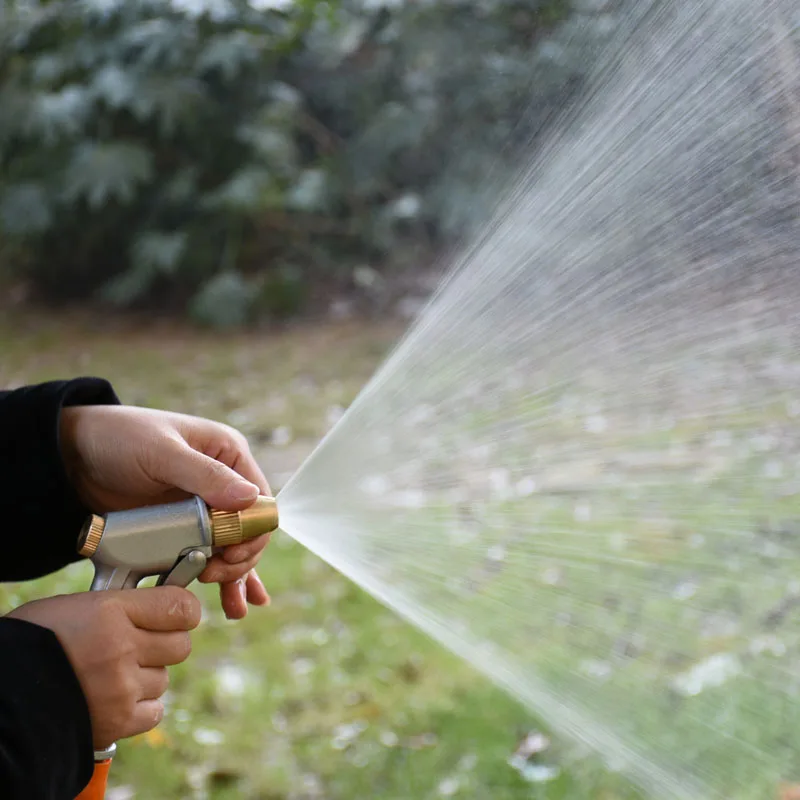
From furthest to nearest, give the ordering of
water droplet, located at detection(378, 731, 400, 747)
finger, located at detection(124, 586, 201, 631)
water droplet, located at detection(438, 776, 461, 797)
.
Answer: water droplet, located at detection(378, 731, 400, 747) → water droplet, located at detection(438, 776, 461, 797) → finger, located at detection(124, 586, 201, 631)

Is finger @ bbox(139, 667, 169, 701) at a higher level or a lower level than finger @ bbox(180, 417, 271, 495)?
lower

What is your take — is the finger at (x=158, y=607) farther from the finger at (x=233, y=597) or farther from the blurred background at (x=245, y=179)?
the blurred background at (x=245, y=179)

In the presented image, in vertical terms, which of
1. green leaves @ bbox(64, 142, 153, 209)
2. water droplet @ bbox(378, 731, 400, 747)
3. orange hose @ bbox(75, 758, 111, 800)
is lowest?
green leaves @ bbox(64, 142, 153, 209)

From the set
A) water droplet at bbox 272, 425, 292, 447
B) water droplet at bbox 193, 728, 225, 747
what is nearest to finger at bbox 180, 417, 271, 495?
water droplet at bbox 193, 728, 225, 747

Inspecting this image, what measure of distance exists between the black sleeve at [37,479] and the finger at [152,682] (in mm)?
307

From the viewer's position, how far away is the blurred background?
5207mm

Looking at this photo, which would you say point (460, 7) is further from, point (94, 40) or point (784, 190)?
point (784, 190)

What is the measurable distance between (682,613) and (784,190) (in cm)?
110

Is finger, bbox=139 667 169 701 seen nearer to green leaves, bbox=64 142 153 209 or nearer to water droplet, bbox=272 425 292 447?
water droplet, bbox=272 425 292 447

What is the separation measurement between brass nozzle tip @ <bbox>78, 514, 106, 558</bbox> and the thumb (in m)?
0.13

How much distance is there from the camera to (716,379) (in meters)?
1.92

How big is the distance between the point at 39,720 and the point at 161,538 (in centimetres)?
23

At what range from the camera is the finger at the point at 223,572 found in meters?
1.29

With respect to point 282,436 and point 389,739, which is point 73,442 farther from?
point 282,436
